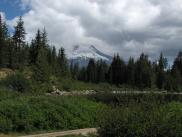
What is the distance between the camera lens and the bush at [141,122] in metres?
16.5

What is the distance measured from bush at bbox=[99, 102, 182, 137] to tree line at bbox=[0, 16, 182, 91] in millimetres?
89532

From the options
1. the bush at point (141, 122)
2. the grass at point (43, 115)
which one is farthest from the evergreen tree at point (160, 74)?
the bush at point (141, 122)

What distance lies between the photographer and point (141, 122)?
17.0m

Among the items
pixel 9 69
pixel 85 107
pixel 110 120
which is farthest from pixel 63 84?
pixel 110 120

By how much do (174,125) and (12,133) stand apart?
38.6 ft

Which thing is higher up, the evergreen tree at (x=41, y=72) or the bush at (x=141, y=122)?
the evergreen tree at (x=41, y=72)

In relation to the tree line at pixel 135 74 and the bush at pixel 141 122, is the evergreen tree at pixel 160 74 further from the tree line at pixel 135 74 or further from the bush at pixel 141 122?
the bush at pixel 141 122

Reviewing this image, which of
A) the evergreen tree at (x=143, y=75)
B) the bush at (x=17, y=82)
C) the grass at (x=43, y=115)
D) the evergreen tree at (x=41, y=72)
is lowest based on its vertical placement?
the grass at (x=43, y=115)

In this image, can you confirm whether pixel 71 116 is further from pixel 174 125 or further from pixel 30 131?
pixel 174 125

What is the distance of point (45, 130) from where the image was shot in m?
27.0

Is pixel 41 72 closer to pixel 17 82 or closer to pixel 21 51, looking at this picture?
pixel 17 82

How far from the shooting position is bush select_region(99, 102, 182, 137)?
16.5m

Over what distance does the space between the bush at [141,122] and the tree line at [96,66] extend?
89532 millimetres

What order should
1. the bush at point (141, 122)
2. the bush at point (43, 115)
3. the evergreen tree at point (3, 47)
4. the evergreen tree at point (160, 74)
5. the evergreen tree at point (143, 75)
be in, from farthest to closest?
the evergreen tree at point (160, 74)
the evergreen tree at point (143, 75)
the evergreen tree at point (3, 47)
the bush at point (43, 115)
the bush at point (141, 122)
